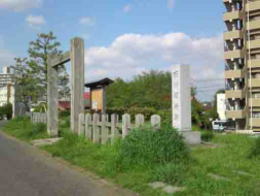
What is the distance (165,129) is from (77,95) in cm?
737

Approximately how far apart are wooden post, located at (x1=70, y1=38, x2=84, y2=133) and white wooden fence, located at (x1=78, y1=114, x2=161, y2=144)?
39.5 inches

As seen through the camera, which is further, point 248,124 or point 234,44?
point 234,44

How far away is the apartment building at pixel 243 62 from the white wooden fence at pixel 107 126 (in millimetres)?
38917

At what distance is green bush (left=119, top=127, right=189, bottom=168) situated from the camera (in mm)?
8352

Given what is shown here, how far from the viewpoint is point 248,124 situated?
51250 millimetres

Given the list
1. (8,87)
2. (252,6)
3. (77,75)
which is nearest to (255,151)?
(77,75)

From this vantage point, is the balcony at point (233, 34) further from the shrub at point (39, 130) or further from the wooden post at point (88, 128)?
the wooden post at point (88, 128)

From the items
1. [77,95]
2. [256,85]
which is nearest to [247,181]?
[77,95]

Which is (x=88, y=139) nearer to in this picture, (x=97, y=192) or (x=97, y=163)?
(x=97, y=163)

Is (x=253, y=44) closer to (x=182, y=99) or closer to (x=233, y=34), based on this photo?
(x=233, y=34)

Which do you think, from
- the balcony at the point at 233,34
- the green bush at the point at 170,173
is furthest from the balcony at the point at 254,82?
the green bush at the point at 170,173

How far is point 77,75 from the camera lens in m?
15.7

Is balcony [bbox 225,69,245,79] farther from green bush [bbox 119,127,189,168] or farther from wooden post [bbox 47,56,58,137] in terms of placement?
green bush [bbox 119,127,189,168]

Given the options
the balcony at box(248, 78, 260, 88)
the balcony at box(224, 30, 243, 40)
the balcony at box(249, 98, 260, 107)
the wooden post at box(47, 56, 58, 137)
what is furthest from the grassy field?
the balcony at box(224, 30, 243, 40)
